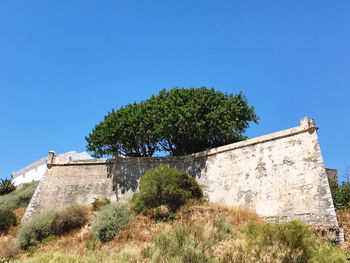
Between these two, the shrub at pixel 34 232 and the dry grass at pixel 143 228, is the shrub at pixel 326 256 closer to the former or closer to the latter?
the dry grass at pixel 143 228

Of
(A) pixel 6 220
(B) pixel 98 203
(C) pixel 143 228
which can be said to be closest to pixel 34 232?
(A) pixel 6 220

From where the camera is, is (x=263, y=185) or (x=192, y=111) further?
(x=192, y=111)

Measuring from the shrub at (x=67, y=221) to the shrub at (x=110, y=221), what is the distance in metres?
1.52

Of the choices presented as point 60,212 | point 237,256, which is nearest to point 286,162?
point 237,256

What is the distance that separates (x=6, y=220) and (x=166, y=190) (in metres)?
10.8

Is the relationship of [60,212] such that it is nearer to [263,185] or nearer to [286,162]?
[263,185]

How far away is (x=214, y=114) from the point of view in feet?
69.6

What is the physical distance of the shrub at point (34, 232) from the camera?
645 inches

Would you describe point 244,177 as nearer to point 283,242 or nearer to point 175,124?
point 175,124

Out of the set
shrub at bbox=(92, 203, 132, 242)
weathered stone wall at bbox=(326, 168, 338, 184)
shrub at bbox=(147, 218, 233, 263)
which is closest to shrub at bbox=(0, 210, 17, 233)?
shrub at bbox=(92, 203, 132, 242)

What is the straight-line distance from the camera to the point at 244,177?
58.1 feet

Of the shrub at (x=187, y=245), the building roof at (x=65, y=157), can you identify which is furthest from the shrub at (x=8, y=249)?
the building roof at (x=65, y=157)

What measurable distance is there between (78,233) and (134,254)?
7445 mm

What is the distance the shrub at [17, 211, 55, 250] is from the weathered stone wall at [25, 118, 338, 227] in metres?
4.03
